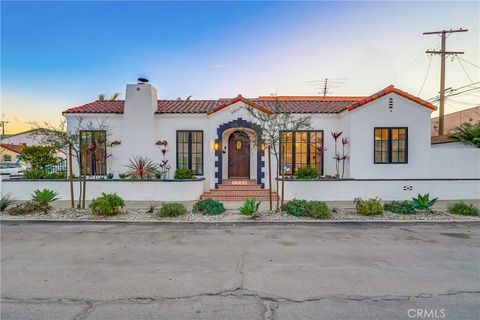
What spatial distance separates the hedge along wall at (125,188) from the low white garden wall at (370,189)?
4.87m

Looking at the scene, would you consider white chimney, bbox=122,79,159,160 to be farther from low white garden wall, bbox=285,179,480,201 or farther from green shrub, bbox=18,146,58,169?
low white garden wall, bbox=285,179,480,201

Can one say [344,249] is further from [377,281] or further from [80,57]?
[80,57]

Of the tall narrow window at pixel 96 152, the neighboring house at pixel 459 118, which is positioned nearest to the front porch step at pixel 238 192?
the tall narrow window at pixel 96 152

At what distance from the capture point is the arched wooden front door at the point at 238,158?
13.8 m

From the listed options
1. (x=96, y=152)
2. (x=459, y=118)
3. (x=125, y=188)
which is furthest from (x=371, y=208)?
(x=459, y=118)

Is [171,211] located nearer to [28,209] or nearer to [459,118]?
[28,209]

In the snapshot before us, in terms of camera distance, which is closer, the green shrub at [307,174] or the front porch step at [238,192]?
the front porch step at [238,192]

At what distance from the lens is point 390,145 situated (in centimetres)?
1231

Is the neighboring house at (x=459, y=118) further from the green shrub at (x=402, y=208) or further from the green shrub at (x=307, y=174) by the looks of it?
the green shrub at (x=307, y=174)

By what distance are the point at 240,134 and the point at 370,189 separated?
7.03m

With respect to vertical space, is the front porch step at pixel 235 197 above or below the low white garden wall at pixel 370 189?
below

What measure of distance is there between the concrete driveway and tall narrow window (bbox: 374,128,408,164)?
5678 mm

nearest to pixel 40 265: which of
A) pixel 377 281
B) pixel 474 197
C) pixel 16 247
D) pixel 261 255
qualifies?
pixel 16 247

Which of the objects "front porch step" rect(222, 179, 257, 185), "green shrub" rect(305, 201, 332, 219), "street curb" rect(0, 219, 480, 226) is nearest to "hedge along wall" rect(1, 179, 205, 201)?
"front porch step" rect(222, 179, 257, 185)
